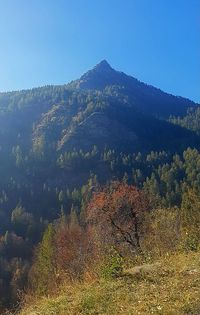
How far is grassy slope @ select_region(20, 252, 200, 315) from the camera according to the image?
9203 mm

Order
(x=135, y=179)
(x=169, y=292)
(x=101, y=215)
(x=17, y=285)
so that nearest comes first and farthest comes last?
(x=169, y=292), (x=101, y=215), (x=17, y=285), (x=135, y=179)

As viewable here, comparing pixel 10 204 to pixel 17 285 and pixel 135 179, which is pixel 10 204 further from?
pixel 17 285

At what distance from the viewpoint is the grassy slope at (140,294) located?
30.2 feet

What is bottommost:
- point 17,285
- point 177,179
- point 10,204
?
point 17,285

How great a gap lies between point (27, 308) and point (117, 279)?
98.4 inches

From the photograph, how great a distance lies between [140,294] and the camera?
10312 millimetres

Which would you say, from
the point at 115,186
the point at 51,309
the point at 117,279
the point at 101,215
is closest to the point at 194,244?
the point at 117,279

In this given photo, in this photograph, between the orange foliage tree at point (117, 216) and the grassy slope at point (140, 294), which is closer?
the grassy slope at point (140, 294)

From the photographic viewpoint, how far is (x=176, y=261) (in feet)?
42.1

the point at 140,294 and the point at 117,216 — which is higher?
the point at 117,216

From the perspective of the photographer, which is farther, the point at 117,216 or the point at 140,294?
the point at 117,216

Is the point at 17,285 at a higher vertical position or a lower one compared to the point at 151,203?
lower

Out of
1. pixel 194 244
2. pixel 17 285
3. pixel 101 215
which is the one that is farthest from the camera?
pixel 17 285

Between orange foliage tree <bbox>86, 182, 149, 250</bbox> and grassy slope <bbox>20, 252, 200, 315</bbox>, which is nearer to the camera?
grassy slope <bbox>20, 252, 200, 315</bbox>
